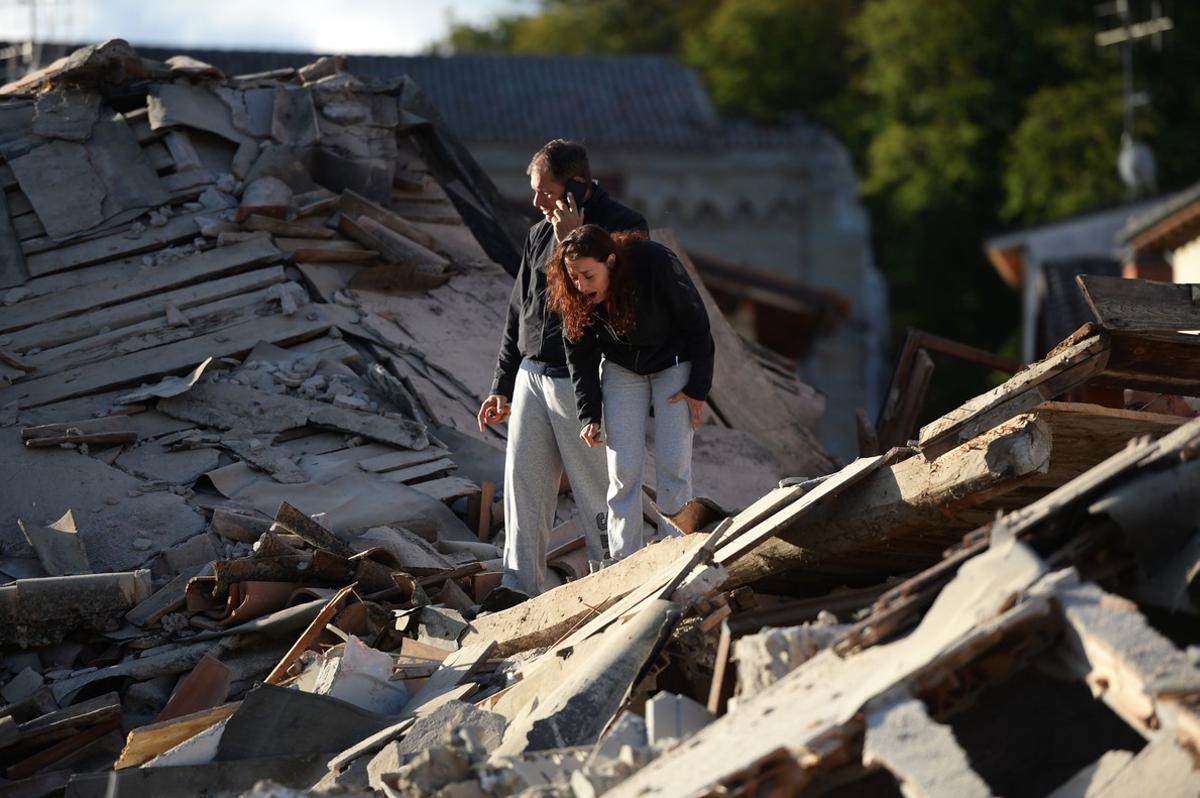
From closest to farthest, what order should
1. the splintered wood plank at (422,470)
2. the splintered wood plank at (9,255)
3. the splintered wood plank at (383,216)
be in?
the splintered wood plank at (422,470), the splintered wood plank at (9,255), the splintered wood plank at (383,216)

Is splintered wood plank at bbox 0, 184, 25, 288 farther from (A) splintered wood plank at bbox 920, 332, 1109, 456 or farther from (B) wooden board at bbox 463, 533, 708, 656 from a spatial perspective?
(A) splintered wood plank at bbox 920, 332, 1109, 456

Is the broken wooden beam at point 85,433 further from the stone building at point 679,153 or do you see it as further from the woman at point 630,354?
the stone building at point 679,153

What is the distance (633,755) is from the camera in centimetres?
523

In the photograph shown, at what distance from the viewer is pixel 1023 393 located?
269 inches

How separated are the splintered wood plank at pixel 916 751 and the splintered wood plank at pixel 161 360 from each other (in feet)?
19.4

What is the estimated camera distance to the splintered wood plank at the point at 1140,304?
6.91 meters

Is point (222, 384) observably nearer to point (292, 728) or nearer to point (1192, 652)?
point (292, 728)

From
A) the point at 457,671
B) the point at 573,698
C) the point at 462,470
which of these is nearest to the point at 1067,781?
the point at 573,698

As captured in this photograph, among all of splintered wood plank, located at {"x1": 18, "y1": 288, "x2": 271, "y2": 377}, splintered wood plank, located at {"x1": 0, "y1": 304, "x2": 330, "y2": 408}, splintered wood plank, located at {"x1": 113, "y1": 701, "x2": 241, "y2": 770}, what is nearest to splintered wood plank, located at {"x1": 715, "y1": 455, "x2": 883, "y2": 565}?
splintered wood plank, located at {"x1": 113, "y1": 701, "x2": 241, "y2": 770}

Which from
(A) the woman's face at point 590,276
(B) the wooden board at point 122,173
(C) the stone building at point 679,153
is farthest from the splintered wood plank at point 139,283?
(C) the stone building at point 679,153

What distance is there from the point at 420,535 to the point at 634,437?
1.76 meters

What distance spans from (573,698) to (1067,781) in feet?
5.34

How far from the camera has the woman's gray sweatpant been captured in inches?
294

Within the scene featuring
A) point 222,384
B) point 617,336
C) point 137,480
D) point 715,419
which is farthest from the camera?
point 715,419
